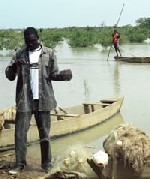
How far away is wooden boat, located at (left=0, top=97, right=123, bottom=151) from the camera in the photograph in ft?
22.7

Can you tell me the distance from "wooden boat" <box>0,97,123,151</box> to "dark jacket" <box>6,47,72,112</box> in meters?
0.97

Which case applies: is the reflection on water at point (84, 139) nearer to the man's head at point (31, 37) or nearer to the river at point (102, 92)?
the river at point (102, 92)

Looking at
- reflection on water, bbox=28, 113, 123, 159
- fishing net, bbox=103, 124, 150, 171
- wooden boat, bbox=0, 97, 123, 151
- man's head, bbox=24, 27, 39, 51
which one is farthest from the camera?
reflection on water, bbox=28, 113, 123, 159

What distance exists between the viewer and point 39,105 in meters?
5.01

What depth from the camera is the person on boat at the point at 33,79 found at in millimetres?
4996

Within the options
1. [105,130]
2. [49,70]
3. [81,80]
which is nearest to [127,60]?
[81,80]

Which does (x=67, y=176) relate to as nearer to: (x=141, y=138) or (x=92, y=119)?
(x=141, y=138)

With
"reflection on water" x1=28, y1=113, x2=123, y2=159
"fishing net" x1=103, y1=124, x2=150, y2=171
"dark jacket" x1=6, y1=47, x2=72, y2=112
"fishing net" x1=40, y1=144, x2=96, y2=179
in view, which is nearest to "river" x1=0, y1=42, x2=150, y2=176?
"reflection on water" x1=28, y1=113, x2=123, y2=159

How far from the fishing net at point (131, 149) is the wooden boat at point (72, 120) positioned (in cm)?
202

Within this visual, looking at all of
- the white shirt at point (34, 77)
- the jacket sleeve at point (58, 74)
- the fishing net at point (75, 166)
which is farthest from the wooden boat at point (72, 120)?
the fishing net at point (75, 166)

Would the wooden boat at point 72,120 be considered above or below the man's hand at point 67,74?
below

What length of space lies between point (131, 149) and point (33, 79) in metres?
1.43

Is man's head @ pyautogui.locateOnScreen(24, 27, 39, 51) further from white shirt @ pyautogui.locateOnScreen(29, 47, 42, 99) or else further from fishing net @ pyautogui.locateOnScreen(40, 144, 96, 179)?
fishing net @ pyautogui.locateOnScreen(40, 144, 96, 179)

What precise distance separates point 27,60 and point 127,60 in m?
17.0
